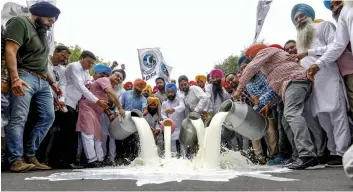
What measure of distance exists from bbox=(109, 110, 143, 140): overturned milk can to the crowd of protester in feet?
0.27

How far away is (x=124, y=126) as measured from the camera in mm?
5258

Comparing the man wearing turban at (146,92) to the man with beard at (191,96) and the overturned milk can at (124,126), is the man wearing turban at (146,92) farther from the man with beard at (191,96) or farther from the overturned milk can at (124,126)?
the overturned milk can at (124,126)

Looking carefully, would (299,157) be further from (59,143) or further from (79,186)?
(59,143)

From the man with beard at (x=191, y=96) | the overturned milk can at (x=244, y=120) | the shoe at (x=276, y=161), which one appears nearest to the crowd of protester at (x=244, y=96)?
the shoe at (x=276, y=161)

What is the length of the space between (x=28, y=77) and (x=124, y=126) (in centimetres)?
151

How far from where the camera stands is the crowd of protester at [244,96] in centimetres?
396

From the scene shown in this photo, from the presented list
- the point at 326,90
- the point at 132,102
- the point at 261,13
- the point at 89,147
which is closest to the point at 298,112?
the point at 326,90

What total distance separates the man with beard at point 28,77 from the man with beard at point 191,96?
3039mm

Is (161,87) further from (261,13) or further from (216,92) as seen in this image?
(261,13)

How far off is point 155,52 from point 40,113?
878 centimetres

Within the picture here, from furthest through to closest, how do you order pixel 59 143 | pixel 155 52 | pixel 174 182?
pixel 155 52 < pixel 59 143 < pixel 174 182

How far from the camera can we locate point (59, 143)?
5039mm

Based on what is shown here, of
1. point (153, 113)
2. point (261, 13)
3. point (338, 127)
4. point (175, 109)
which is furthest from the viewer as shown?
point (261, 13)

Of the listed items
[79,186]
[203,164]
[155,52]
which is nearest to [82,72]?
[203,164]
